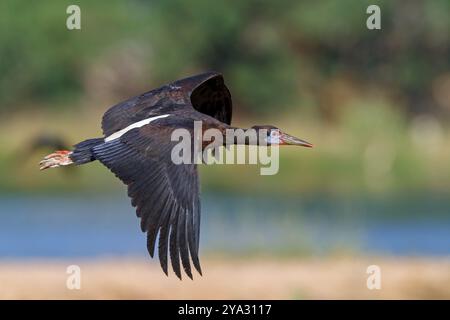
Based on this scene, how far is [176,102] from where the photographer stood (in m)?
9.12

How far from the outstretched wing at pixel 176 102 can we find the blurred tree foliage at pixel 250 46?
14962 millimetres

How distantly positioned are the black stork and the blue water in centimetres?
539

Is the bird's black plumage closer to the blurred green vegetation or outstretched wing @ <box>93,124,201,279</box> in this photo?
outstretched wing @ <box>93,124,201,279</box>

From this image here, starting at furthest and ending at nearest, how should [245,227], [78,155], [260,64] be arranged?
[260,64], [245,227], [78,155]

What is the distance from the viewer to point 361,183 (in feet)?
66.7

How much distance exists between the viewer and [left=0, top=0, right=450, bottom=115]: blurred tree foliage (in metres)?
25.4

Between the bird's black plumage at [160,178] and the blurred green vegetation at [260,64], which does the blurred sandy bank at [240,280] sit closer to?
the bird's black plumage at [160,178]

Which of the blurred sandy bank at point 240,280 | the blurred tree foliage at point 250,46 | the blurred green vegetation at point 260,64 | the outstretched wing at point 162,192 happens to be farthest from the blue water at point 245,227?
the blurred tree foliage at point 250,46

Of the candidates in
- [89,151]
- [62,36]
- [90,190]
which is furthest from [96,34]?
[89,151]

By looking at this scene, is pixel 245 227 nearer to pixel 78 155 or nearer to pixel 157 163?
pixel 78 155

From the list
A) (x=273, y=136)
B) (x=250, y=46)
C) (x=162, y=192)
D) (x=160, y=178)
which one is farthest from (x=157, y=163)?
(x=250, y=46)

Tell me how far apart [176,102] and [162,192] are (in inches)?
58.3

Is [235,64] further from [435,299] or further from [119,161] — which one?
[119,161]
